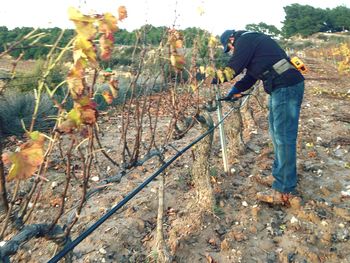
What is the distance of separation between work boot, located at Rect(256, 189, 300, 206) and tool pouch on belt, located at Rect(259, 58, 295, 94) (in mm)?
1001

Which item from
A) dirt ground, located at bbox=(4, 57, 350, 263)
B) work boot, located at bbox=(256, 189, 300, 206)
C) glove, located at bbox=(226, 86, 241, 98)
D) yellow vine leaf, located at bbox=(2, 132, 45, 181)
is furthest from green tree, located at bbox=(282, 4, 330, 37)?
yellow vine leaf, located at bbox=(2, 132, 45, 181)

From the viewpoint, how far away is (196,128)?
241 inches

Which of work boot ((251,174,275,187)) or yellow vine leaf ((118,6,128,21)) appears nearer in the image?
yellow vine leaf ((118,6,128,21))

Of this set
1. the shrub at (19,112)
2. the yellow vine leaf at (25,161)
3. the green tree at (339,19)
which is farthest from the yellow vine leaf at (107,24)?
the green tree at (339,19)

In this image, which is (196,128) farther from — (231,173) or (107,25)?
(107,25)

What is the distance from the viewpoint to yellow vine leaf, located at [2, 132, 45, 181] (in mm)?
973

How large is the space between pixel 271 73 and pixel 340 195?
1.47 metres

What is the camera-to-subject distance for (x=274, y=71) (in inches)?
128

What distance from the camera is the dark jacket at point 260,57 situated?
3248 millimetres

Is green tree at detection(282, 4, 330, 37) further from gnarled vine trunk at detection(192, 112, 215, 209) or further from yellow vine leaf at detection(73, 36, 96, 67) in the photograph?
yellow vine leaf at detection(73, 36, 96, 67)

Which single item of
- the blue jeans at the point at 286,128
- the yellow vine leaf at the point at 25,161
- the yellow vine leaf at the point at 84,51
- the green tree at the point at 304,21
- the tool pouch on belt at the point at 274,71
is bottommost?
the green tree at the point at 304,21

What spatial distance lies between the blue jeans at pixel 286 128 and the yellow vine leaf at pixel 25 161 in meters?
2.67

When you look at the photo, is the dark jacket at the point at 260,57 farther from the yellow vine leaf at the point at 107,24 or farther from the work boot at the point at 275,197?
the yellow vine leaf at the point at 107,24

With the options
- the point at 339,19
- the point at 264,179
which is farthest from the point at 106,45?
the point at 339,19
